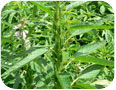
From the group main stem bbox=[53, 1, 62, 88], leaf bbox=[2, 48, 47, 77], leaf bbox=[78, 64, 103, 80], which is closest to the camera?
leaf bbox=[2, 48, 47, 77]

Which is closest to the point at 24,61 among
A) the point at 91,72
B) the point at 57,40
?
the point at 57,40

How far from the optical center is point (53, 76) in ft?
3.39

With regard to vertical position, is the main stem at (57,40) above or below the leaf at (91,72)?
above

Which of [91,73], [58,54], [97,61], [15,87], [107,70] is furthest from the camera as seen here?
[107,70]

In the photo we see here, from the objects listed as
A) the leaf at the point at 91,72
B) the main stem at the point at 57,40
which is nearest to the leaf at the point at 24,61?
the main stem at the point at 57,40

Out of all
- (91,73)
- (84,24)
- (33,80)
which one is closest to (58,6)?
(84,24)

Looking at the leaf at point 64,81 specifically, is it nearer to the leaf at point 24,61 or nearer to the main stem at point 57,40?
the main stem at point 57,40

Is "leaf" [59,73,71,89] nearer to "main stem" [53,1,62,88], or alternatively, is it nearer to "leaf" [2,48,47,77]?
"main stem" [53,1,62,88]

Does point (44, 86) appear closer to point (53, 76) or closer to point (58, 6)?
point (53, 76)

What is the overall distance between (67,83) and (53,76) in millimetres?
148

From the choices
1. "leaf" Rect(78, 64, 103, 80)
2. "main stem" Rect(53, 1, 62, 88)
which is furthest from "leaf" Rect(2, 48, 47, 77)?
"leaf" Rect(78, 64, 103, 80)

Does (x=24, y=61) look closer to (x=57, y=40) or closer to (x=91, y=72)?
(x=57, y=40)

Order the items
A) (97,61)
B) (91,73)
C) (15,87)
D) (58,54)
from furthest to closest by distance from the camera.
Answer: (15,87)
(91,73)
(58,54)
(97,61)

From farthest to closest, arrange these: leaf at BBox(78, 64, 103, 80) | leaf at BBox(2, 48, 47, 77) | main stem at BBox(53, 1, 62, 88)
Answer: leaf at BBox(78, 64, 103, 80), main stem at BBox(53, 1, 62, 88), leaf at BBox(2, 48, 47, 77)
